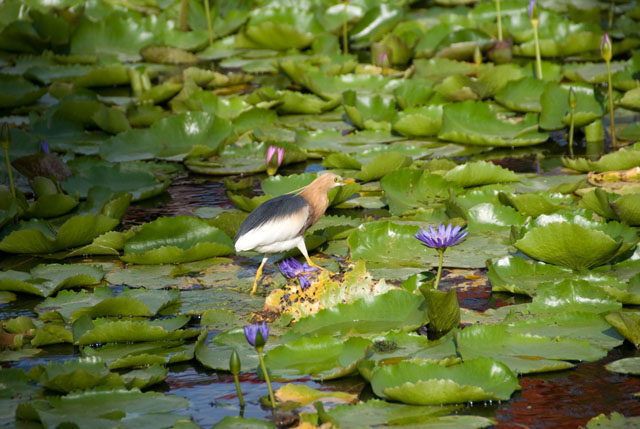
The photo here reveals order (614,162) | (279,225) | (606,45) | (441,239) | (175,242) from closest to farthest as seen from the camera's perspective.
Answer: (441,239) → (279,225) → (175,242) → (614,162) → (606,45)

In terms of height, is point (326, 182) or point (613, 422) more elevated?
point (326, 182)

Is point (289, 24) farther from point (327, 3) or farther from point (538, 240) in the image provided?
point (538, 240)

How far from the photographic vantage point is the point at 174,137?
7.35 metres

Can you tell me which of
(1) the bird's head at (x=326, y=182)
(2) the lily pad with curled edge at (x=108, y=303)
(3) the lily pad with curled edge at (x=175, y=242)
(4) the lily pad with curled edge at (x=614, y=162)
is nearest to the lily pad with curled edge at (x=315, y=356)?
(2) the lily pad with curled edge at (x=108, y=303)

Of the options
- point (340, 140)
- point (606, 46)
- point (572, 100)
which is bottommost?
point (340, 140)

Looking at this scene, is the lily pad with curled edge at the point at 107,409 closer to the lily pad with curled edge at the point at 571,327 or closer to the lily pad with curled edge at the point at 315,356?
the lily pad with curled edge at the point at 315,356

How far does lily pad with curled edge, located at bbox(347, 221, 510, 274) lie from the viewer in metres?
4.89

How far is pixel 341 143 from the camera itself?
7273mm

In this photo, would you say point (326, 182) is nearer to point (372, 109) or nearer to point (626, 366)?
point (626, 366)

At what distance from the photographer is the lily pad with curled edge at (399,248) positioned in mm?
4895

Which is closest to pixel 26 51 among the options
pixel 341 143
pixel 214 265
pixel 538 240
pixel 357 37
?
pixel 357 37

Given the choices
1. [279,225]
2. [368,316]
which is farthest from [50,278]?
[368,316]

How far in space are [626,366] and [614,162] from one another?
2.69 meters

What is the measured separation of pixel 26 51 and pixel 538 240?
27.4 ft
